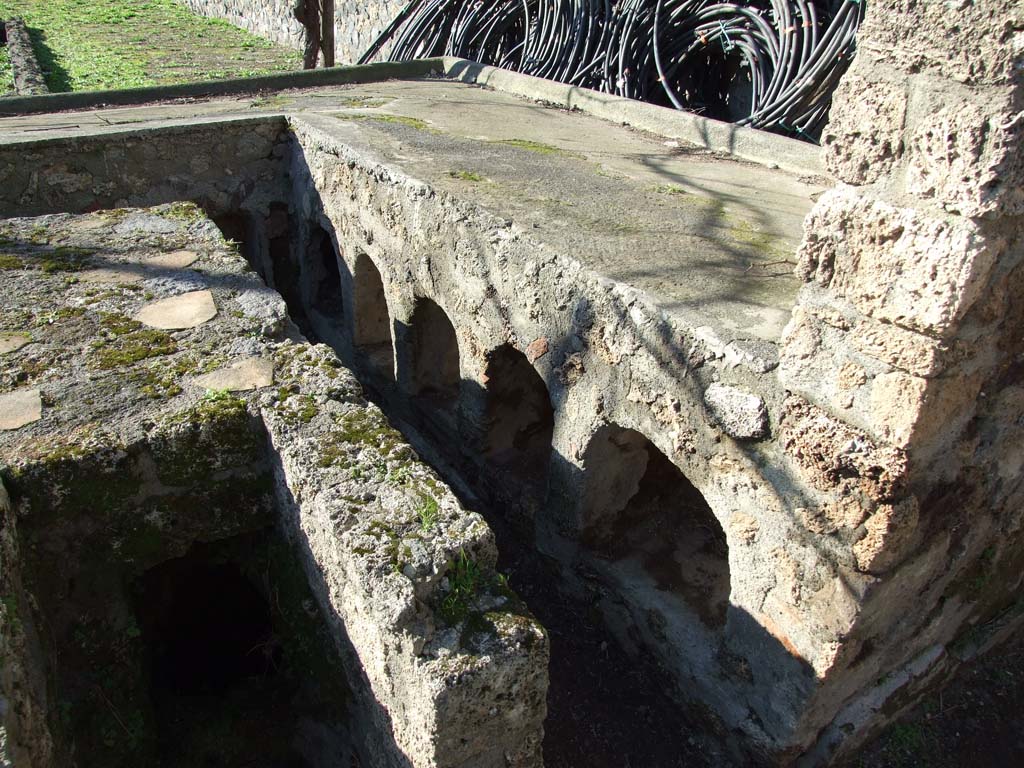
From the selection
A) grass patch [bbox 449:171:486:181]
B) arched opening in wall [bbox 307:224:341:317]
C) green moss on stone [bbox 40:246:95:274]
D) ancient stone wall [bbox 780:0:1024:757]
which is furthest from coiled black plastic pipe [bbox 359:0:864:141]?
green moss on stone [bbox 40:246:95:274]

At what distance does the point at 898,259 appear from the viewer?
2.03 m

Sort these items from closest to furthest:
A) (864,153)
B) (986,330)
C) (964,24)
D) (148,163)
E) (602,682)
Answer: (964,24), (864,153), (986,330), (602,682), (148,163)

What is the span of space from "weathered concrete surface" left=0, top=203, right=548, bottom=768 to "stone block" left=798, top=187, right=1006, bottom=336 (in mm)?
1318

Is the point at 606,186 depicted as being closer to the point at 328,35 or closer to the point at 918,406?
the point at 918,406

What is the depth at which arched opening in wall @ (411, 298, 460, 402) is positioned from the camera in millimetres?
5035

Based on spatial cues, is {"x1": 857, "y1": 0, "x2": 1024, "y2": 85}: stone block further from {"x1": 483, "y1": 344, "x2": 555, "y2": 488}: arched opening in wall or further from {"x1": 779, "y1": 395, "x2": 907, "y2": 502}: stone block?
{"x1": 483, "y1": 344, "x2": 555, "y2": 488}: arched opening in wall

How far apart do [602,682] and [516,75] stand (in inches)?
235

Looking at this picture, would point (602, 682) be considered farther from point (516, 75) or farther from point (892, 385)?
point (516, 75)

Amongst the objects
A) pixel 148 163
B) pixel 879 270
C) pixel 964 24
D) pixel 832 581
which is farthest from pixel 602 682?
pixel 148 163

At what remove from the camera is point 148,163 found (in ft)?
18.5

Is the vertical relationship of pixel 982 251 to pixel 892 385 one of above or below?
above

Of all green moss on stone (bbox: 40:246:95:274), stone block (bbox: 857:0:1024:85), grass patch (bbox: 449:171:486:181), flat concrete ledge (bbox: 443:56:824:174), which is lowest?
green moss on stone (bbox: 40:246:95:274)

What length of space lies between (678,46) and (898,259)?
6.42 metres

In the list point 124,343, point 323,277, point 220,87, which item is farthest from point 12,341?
point 220,87
